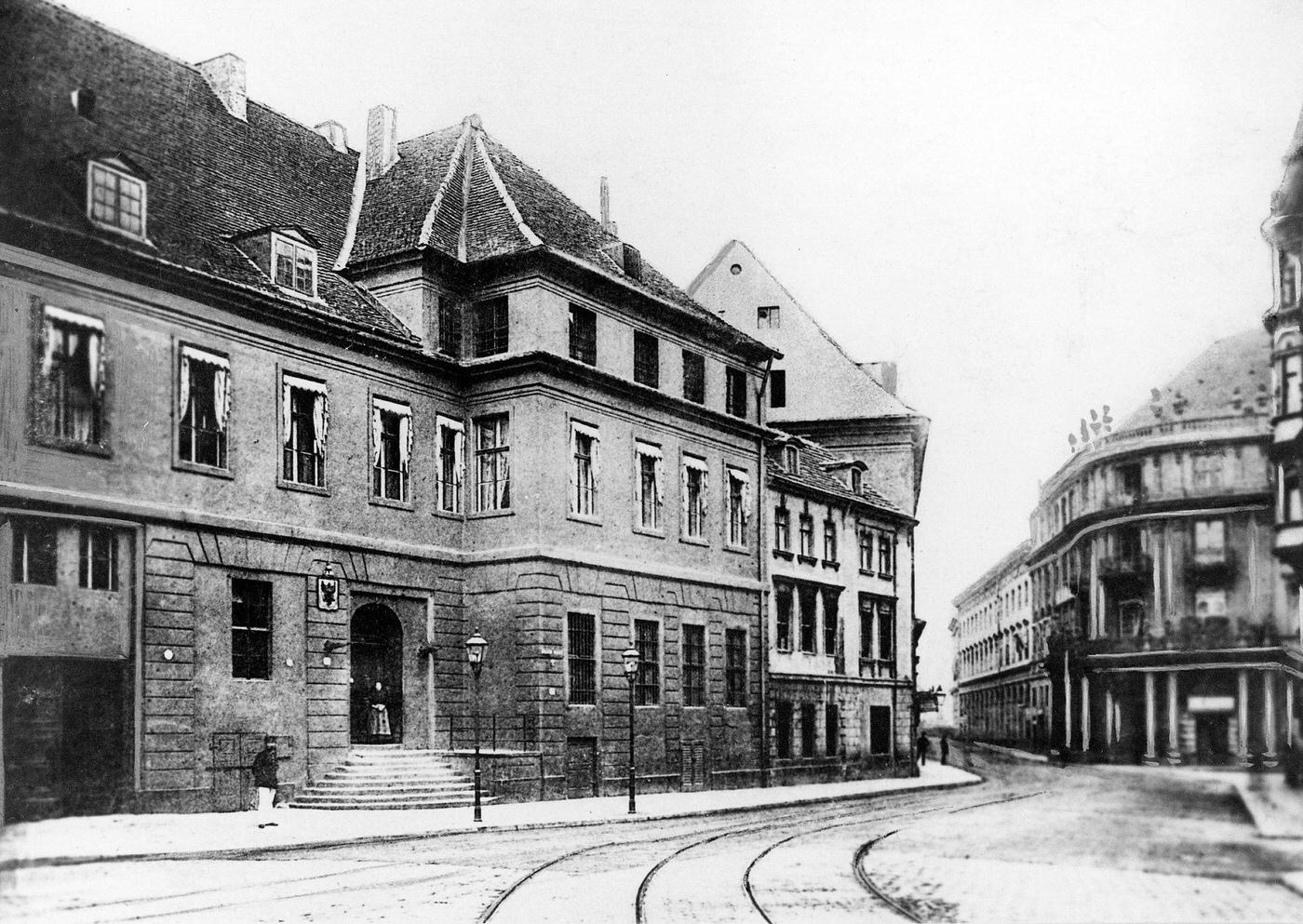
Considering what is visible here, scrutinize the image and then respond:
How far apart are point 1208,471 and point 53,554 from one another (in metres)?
16.9

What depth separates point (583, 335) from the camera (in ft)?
107

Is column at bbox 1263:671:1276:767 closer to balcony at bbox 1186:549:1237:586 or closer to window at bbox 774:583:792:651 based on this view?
balcony at bbox 1186:549:1237:586

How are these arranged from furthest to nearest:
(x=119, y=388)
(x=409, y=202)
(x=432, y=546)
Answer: (x=409, y=202) → (x=432, y=546) → (x=119, y=388)

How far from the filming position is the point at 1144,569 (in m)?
12.4

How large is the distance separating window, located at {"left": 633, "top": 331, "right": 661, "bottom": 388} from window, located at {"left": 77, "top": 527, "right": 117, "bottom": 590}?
14624 mm

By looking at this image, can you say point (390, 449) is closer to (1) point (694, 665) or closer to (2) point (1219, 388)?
(1) point (694, 665)

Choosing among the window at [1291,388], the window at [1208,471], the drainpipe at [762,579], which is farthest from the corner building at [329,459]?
the window at [1291,388]

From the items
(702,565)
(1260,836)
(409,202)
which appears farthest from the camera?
(702,565)

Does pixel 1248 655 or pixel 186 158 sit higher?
pixel 186 158

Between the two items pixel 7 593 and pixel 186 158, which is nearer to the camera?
pixel 7 593

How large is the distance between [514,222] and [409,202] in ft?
9.02

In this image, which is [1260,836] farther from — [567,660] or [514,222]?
[514,222]

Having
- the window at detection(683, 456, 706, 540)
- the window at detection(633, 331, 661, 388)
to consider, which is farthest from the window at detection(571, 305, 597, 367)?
the window at detection(683, 456, 706, 540)

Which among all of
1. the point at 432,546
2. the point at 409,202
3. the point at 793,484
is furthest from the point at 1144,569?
the point at 793,484
